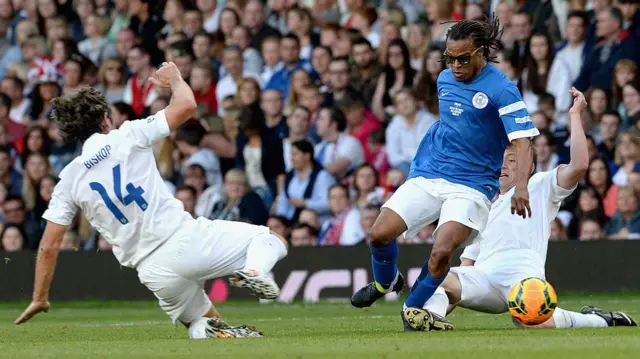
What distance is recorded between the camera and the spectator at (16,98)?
1945 centimetres

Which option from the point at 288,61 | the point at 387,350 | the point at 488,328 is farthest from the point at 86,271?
the point at 387,350

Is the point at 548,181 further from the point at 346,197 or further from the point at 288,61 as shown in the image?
the point at 288,61

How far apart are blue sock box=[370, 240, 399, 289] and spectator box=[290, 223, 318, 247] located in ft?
20.4

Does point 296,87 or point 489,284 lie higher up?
point 296,87

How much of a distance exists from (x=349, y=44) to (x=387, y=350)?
10.4 meters

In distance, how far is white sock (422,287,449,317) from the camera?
9312mm

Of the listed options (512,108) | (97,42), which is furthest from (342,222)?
(512,108)

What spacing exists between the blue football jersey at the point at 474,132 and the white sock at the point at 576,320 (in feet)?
3.19

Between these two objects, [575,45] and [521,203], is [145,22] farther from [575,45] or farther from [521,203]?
[521,203]

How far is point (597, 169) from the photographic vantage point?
1492 cm

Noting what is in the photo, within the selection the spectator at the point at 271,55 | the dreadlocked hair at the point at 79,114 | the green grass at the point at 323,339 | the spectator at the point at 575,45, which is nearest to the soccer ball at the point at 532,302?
the green grass at the point at 323,339

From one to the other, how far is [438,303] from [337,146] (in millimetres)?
7364

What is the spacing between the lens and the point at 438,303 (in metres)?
9.35

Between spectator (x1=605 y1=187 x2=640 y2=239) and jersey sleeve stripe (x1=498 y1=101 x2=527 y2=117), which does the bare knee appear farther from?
spectator (x1=605 y1=187 x2=640 y2=239)
